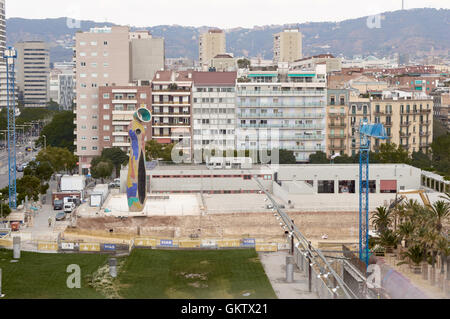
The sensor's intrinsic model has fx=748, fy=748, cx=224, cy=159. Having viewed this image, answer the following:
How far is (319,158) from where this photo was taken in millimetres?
68750

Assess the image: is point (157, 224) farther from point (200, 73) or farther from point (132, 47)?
point (132, 47)

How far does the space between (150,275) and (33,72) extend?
16374 centimetres

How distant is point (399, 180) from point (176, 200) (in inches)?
711

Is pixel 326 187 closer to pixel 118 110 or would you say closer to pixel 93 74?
pixel 118 110

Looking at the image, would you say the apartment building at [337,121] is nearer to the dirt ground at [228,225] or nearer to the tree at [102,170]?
the tree at [102,170]

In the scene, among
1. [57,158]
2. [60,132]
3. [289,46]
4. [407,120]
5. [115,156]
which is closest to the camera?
[57,158]

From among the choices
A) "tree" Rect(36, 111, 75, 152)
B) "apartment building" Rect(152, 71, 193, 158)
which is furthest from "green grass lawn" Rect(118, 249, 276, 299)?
"tree" Rect(36, 111, 75, 152)

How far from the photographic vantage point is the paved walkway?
85.6ft

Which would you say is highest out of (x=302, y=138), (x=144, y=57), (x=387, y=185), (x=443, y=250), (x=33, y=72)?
(x=33, y=72)

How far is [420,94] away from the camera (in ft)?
254

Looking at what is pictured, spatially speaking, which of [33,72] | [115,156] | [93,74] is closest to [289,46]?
[33,72]
